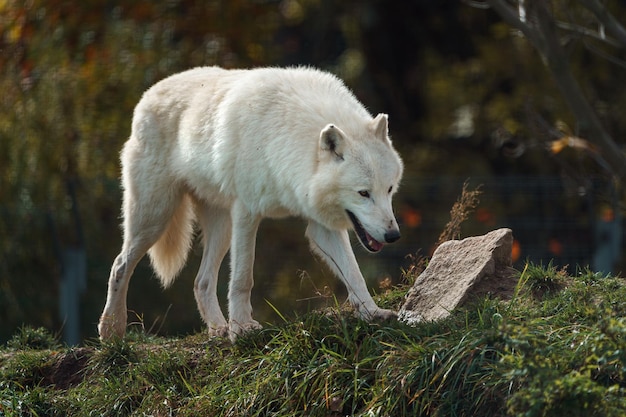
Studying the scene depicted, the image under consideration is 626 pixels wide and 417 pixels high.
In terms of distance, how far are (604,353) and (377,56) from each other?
35.5 ft

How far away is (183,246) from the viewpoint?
6594mm

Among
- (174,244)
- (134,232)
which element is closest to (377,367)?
(134,232)

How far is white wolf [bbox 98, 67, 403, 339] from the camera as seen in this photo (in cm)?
524

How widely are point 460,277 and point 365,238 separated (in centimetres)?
52

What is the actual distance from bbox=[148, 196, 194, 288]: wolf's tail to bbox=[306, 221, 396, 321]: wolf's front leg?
3.75 feet

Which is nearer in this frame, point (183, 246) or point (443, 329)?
point (443, 329)

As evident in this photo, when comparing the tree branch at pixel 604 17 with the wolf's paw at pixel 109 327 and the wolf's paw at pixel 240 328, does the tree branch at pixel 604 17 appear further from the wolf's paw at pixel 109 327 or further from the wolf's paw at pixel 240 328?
the wolf's paw at pixel 109 327

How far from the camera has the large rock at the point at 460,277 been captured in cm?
499

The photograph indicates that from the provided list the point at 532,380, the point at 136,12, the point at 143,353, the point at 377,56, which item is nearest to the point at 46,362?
the point at 143,353

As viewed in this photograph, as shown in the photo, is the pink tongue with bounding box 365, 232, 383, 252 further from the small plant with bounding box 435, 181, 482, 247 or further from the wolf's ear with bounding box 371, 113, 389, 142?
the small plant with bounding box 435, 181, 482, 247

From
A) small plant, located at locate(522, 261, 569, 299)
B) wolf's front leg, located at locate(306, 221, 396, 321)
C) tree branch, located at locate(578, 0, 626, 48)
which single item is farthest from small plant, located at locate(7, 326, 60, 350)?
tree branch, located at locate(578, 0, 626, 48)

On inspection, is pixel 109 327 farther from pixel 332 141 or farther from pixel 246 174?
pixel 332 141

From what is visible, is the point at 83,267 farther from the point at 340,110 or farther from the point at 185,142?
the point at 340,110

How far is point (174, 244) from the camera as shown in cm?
658
